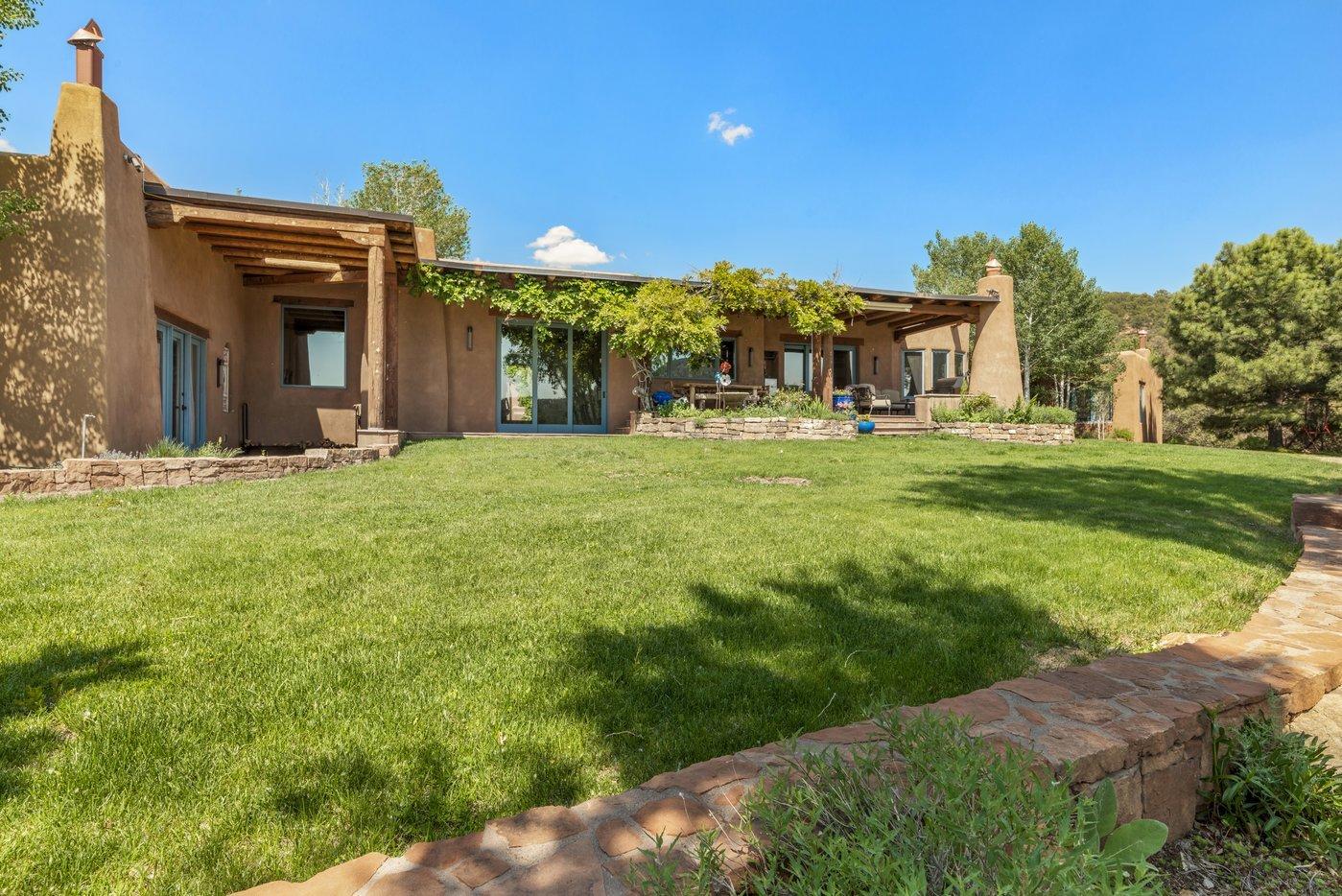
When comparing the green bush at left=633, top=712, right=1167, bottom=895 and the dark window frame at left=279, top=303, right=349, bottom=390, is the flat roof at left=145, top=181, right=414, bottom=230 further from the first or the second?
the green bush at left=633, top=712, right=1167, bottom=895

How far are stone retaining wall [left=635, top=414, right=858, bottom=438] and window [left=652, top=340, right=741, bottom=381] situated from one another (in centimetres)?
254

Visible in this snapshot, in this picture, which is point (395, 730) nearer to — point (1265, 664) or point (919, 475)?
point (1265, 664)

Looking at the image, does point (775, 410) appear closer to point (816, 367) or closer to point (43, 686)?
point (816, 367)

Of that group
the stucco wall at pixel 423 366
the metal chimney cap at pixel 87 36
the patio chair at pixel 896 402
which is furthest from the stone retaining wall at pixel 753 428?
the metal chimney cap at pixel 87 36

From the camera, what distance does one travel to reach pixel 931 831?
4.39 feet

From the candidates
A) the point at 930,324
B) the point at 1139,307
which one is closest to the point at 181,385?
the point at 930,324

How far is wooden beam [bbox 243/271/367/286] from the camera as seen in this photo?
37.8 feet

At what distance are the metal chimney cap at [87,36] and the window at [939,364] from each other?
19.0 metres

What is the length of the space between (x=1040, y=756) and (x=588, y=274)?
42.8ft

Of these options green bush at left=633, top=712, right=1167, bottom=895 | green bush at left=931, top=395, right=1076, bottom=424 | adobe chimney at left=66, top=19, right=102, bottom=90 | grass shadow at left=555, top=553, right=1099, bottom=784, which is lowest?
grass shadow at left=555, top=553, right=1099, bottom=784

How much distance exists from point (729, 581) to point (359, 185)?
3379 cm

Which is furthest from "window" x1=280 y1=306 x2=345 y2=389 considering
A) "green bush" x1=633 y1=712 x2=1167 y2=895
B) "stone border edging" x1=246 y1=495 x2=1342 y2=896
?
"green bush" x1=633 y1=712 x2=1167 y2=895

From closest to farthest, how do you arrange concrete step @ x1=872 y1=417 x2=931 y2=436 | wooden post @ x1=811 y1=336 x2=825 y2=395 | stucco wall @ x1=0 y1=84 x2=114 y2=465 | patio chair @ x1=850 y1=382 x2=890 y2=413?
1. stucco wall @ x1=0 y1=84 x2=114 y2=465
2. concrete step @ x1=872 y1=417 x2=931 y2=436
3. wooden post @ x1=811 y1=336 x2=825 y2=395
4. patio chair @ x1=850 y1=382 x2=890 y2=413

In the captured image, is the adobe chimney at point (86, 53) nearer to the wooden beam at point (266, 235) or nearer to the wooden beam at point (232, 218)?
the wooden beam at point (232, 218)
